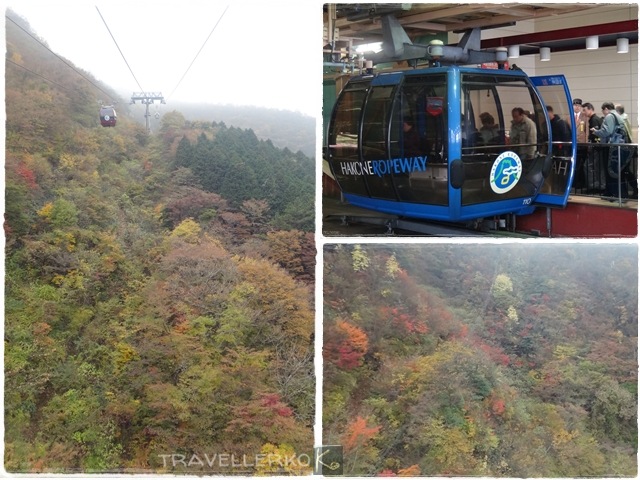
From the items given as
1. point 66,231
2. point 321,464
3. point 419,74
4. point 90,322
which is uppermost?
point 419,74

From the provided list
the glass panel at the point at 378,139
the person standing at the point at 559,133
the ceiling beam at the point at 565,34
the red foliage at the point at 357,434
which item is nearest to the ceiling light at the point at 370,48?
the glass panel at the point at 378,139

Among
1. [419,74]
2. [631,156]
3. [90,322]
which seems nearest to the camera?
[90,322]

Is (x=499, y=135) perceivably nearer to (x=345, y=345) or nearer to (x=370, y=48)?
(x=370, y=48)

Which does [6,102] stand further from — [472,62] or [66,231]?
[472,62]

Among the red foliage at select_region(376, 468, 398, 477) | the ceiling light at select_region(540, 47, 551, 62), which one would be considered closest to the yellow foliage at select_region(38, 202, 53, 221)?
the red foliage at select_region(376, 468, 398, 477)

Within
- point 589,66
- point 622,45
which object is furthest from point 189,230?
point 589,66

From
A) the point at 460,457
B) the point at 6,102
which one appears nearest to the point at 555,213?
the point at 460,457

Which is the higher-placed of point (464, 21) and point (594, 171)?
point (464, 21)
